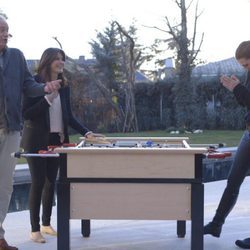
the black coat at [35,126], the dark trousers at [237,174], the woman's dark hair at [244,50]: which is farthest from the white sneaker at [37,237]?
the woman's dark hair at [244,50]

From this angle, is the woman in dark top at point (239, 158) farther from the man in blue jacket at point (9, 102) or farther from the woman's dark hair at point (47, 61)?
the woman's dark hair at point (47, 61)

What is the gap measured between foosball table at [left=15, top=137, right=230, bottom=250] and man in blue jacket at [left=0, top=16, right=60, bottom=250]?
512 millimetres

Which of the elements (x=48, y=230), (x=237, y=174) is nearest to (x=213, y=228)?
(x=237, y=174)

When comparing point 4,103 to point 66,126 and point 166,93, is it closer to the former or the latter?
point 66,126

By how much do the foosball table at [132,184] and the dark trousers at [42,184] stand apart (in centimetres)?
83

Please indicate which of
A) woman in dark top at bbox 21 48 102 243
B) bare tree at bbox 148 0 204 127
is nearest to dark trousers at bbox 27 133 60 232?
woman in dark top at bbox 21 48 102 243

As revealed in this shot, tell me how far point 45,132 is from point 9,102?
57cm

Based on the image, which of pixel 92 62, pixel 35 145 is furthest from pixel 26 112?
pixel 92 62

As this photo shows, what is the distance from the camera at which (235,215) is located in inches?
200

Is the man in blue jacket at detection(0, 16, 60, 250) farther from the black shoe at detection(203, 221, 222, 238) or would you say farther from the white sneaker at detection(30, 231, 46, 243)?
the black shoe at detection(203, 221, 222, 238)

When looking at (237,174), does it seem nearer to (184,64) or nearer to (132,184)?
(132,184)

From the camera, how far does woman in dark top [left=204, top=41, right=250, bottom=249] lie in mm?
3475

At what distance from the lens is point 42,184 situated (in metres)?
3.98

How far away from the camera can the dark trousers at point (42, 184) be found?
394cm
